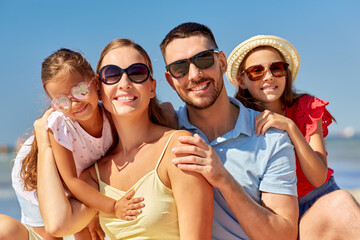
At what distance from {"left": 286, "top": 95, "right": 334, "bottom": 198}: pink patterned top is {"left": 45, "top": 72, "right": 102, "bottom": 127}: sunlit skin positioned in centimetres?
201

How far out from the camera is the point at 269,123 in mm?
3334

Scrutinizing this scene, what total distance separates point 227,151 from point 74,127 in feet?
4.35

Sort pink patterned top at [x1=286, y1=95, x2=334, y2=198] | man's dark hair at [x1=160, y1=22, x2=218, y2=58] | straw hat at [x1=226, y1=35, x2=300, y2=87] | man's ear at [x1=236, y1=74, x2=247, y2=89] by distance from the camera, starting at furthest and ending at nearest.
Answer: man's ear at [x1=236, y1=74, x2=247, y2=89]
straw hat at [x1=226, y1=35, x2=300, y2=87]
pink patterned top at [x1=286, y1=95, x2=334, y2=198]
man's dark hair at [x1=160, y1=22, x2=218, y2=58]

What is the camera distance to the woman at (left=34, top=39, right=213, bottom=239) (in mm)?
2863

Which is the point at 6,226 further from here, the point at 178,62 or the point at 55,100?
the point at 178,62

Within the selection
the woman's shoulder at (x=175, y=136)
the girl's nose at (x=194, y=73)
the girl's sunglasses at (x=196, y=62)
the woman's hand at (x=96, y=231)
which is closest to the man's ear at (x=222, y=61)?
the girl's sunglasses at (x=196, y=62)

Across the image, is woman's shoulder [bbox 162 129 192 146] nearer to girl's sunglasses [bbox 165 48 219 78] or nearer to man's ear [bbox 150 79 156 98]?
man's ear [bbox 150 79 156 98]

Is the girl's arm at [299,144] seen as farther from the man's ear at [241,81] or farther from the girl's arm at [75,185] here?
the girl's arm at [75,185]

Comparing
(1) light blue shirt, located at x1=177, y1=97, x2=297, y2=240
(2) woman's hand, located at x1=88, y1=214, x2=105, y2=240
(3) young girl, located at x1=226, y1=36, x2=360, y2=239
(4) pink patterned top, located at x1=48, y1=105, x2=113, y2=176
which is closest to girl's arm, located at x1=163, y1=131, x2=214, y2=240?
(1) light blue shirt, located at x1=177, y1=97, x2=297, y2=240

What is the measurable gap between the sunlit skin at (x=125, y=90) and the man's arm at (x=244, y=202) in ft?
1.75

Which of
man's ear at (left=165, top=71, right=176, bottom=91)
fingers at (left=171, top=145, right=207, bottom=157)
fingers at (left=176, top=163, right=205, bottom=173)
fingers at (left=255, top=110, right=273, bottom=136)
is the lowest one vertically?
fingers at (left=176, top=163, right=205, bottom=173)

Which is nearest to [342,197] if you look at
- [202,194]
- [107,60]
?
[202,194]

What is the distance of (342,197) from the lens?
323 centimetres

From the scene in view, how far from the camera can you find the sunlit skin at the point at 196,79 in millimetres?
3438
